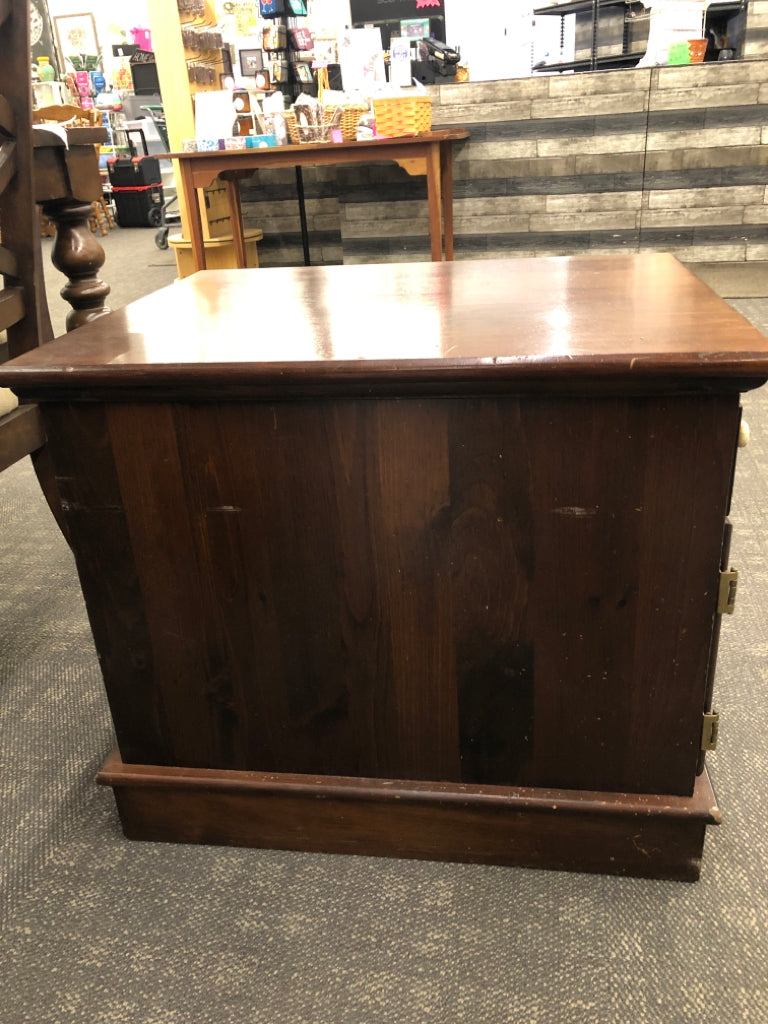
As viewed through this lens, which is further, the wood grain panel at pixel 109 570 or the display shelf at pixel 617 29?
the display shelf at pixel 617 29

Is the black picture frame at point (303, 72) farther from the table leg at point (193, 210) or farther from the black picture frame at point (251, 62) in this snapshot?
the table leg at point (193, 210)

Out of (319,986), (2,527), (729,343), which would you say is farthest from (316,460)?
(2,527)

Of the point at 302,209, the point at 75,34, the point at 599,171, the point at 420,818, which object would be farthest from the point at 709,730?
the point at 75,34

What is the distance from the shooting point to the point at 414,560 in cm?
89

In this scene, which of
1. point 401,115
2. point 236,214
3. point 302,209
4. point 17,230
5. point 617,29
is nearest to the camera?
point 17,230

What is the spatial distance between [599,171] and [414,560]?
341cm

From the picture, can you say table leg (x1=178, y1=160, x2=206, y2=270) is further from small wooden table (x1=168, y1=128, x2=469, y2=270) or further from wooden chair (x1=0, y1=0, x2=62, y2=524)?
wooden chair (x1=0, y1=0, x2=62, y2=524)

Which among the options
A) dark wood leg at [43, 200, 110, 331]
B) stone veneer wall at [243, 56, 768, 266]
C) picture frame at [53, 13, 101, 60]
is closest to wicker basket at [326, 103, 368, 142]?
stone veneer wall at [243, 56, 768, 266]

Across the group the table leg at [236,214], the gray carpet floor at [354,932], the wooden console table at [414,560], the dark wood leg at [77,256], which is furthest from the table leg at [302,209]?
the gray carpet floor at [354,932]

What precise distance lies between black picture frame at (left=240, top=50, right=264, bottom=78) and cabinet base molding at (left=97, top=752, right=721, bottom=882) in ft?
13.8

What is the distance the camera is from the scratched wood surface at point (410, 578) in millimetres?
817

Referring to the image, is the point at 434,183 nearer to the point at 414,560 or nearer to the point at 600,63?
the point at 600,63

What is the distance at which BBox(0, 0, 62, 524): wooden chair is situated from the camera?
1.29m

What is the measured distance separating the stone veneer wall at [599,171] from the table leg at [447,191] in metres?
0.17
